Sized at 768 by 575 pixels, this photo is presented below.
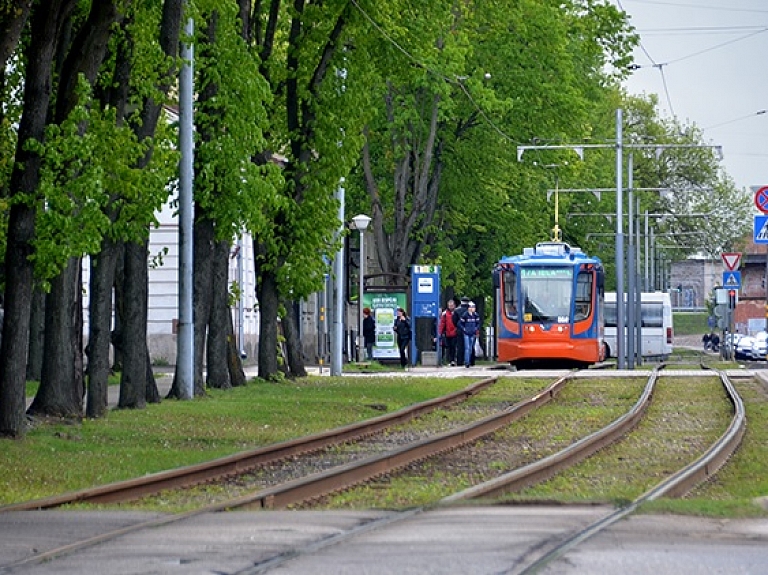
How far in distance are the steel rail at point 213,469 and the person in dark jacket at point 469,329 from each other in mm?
25262

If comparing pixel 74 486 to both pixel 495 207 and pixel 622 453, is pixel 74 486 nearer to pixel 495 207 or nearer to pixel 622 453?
pixel 622 453

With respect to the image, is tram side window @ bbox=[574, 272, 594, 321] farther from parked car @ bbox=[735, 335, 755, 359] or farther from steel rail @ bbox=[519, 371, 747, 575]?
parked car @ bbox=[735, 335, 755, 359]

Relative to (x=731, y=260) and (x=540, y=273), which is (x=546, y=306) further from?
(x=731, y=260)

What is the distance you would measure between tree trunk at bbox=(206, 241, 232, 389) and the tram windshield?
52.2 feet

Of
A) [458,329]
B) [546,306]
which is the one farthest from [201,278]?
[458,329]

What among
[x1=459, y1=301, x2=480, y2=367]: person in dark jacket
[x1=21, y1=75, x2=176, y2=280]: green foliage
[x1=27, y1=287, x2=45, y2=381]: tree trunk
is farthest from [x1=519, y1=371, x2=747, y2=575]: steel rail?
[x1=459, y1=301, x2=480, y2=367]: person in dark jacket

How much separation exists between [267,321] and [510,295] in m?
13.0

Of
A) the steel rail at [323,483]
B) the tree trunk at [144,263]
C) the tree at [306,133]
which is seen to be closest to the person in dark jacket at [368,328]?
the tree at [306,133]

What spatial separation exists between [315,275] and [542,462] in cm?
2066

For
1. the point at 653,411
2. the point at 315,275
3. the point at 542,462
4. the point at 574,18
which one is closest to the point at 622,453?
the point at 542,462

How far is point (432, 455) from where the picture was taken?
21.1 meters

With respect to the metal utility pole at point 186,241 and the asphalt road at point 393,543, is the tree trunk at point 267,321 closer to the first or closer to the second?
the metal utility pole at point 186,241

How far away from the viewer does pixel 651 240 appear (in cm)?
11638

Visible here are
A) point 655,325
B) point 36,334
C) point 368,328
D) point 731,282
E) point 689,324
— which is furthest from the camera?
point 689,324
